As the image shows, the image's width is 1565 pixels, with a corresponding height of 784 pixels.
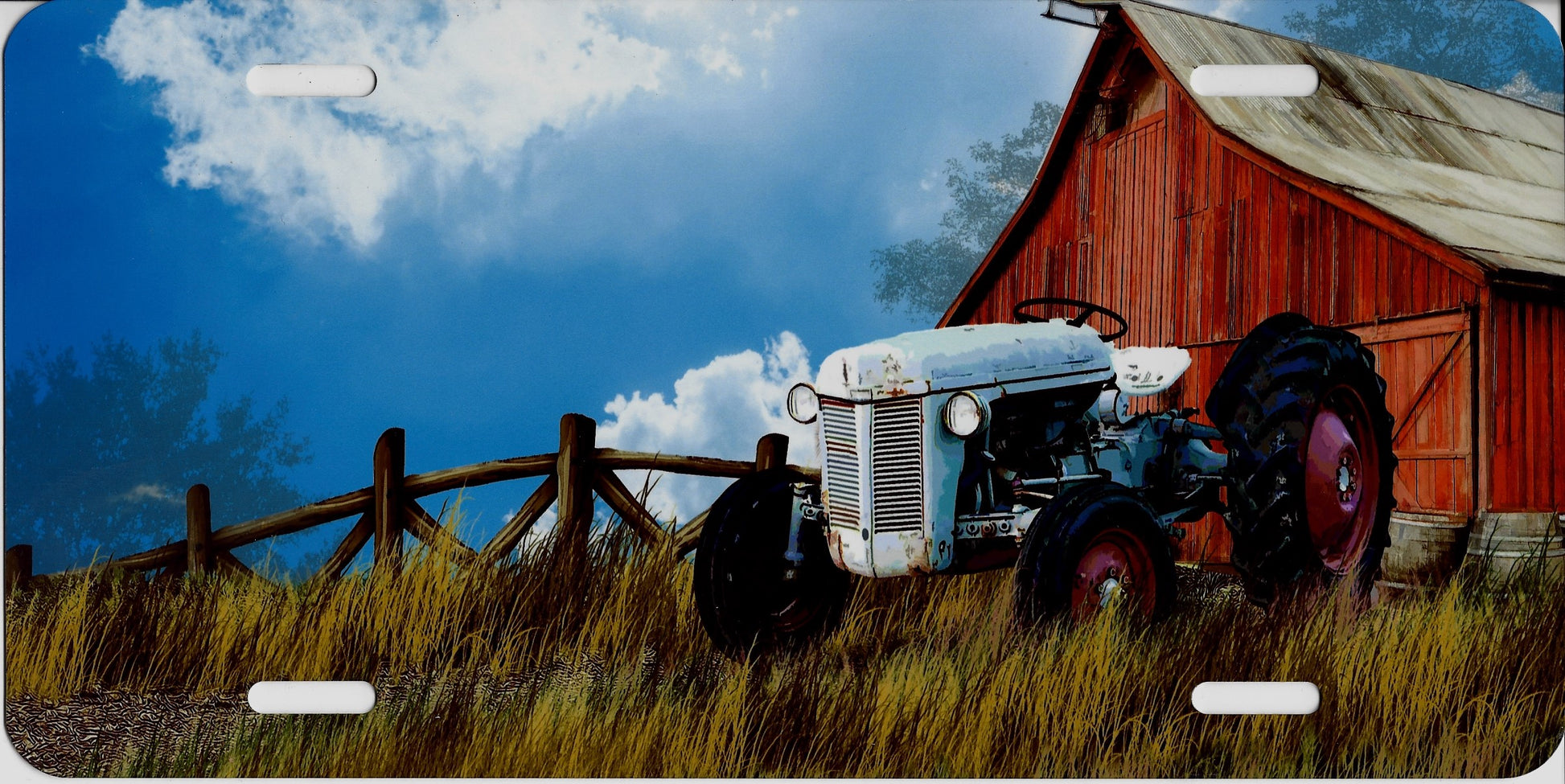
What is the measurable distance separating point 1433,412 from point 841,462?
8.16ft

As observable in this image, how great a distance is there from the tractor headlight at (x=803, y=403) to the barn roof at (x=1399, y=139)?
25.7 inches

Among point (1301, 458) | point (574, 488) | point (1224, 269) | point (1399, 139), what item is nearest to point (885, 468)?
point (1301, 458)

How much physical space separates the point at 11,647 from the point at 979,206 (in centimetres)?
376

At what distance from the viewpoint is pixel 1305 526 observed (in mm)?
3465

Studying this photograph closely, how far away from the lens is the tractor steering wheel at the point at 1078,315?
146 inches

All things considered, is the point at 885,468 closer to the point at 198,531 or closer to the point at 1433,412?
the point at 1433,412

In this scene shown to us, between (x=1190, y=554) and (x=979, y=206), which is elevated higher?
(x=979, y=206)

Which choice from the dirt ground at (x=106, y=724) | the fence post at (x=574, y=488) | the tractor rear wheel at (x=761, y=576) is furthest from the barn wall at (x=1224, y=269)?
the dirt ground at (x=106, y=724)

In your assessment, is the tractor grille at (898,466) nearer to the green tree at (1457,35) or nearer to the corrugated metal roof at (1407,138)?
the corrugated metal roof at (1407,138)

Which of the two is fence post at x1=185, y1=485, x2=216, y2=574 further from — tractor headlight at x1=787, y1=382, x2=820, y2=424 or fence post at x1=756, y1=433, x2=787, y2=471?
tractor headlight at x1=787, y1=382, x2=820, y2=424

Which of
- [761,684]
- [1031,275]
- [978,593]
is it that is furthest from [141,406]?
[1031,275]

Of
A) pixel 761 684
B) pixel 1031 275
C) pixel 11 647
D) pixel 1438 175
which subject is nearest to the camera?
pixel 761 684

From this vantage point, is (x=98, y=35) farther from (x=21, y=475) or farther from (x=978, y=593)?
(x=978, y=593)

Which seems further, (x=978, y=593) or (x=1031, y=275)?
(x=1031, y=275)
